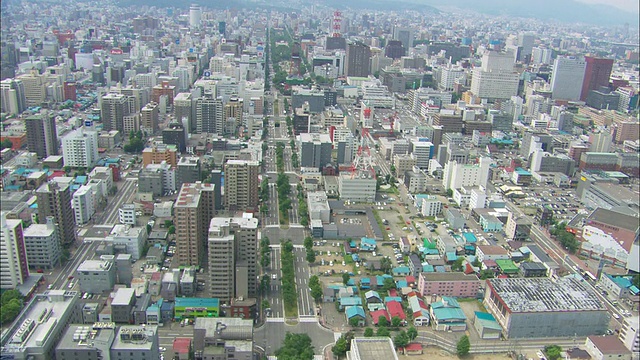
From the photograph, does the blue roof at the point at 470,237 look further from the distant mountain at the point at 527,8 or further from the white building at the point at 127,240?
the distant mountain at the point at 527,8

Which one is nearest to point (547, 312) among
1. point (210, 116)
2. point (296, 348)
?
point (296, 348)

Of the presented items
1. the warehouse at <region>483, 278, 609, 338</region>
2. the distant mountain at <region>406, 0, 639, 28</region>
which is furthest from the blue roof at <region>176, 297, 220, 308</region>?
the distant mountain at <region>406, 0, 639, 28</region>

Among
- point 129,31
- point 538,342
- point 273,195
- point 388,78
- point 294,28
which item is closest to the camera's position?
point 538,342

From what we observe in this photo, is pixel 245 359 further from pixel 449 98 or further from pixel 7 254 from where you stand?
pixel 449 98

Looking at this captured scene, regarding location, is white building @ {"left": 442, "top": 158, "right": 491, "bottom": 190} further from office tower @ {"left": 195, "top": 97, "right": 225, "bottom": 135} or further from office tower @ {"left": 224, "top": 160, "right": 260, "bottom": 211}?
office tower @ {"left": 195, "top": 97, "right": 225, "bottom": 135}

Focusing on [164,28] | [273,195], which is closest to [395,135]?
[273,195]

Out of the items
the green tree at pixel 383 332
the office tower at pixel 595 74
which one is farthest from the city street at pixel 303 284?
the office tower at pixel 595 74
